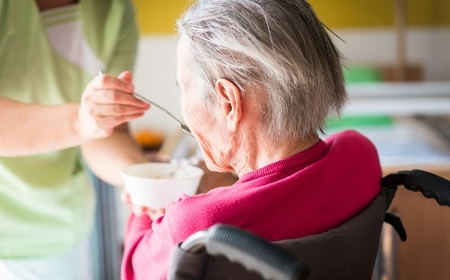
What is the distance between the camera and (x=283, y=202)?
37.3 inches

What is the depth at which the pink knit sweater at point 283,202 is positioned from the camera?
3.00 ft

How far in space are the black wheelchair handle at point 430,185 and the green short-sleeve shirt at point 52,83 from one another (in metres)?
0.74

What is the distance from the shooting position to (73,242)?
1.55 meters

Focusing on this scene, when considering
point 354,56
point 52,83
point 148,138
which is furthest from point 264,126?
point 354,56

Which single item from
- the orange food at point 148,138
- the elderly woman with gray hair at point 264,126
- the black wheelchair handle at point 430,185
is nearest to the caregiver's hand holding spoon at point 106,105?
the elderly woman with gray hair at point 264,126

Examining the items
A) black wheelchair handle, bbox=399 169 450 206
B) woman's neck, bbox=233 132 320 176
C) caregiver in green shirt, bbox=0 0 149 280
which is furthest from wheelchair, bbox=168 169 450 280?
caregiver in green shirt, bbox=0 0 149 280

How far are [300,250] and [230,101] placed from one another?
27cm

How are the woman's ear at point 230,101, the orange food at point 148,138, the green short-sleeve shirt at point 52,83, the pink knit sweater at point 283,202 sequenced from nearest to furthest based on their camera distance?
the pink knit sweater at point 283,202 < the woman's ear at point 230,101 < the green short-sleeve shirt at point 52,83 < the orange food at point 148,138

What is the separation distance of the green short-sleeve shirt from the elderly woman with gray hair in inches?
16.2

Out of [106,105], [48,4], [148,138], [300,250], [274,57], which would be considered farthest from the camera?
[148,138]

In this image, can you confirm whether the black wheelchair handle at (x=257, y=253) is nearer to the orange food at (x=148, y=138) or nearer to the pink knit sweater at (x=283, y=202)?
the pink knit sweater at (x=283, y=202)

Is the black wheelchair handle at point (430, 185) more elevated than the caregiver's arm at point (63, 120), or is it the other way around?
the caregiver's arm at point (63, 120)

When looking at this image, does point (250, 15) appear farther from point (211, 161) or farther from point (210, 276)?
point (210, 276)

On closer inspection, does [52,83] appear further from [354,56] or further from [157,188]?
[354,56]
